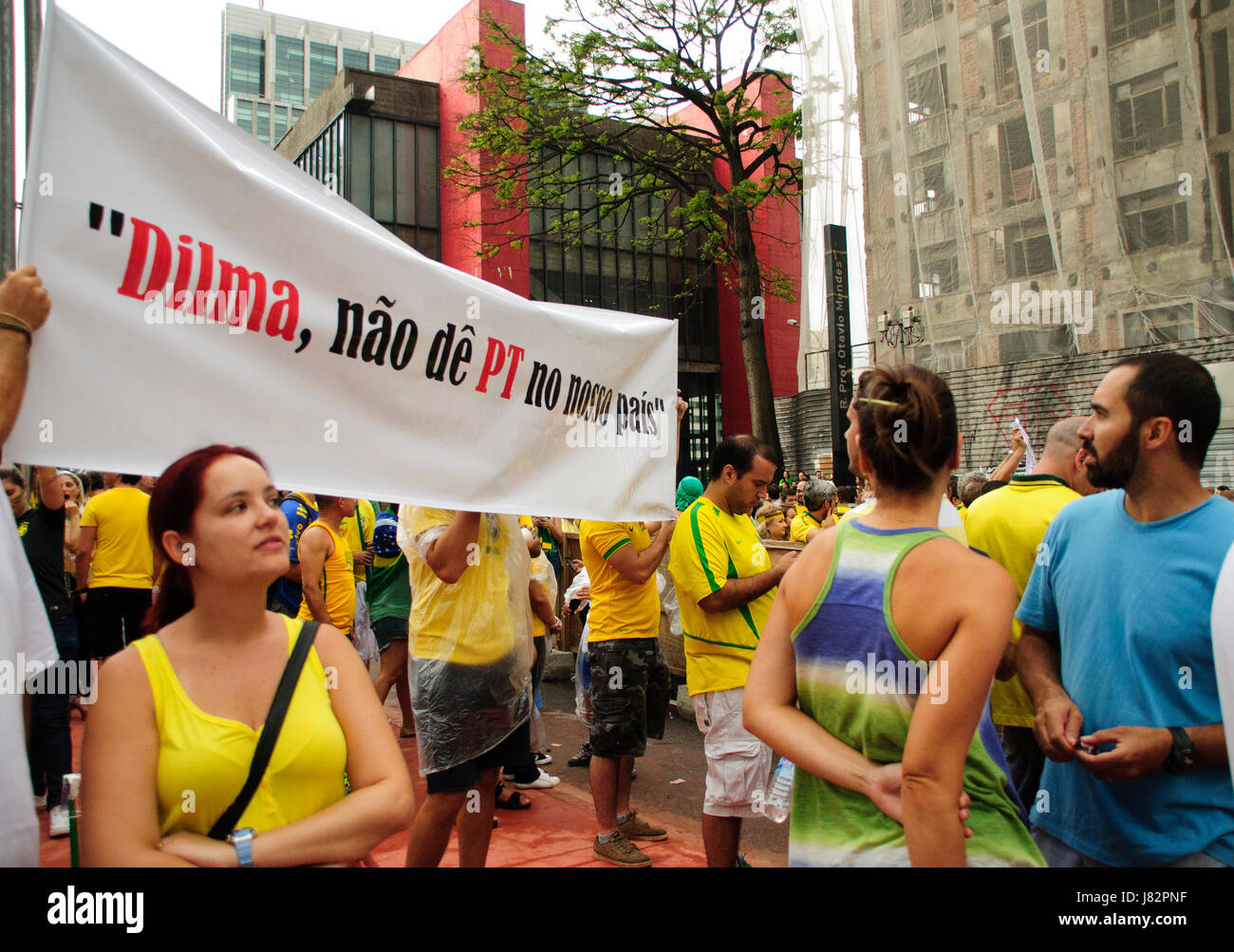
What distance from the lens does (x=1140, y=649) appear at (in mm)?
2135

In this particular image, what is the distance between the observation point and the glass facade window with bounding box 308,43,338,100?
112 m

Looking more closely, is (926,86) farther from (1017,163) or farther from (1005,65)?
(1017,163)

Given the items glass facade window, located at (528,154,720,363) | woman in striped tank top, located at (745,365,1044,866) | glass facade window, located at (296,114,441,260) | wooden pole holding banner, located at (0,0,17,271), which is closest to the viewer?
woman in striped tank top, located at (745,365,1044,866)

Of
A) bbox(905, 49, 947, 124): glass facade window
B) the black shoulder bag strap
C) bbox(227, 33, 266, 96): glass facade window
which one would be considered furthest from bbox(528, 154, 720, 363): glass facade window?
bbox(227, 33, 266, 96): glass facade window

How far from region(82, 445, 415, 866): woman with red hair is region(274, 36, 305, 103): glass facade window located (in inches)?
4965

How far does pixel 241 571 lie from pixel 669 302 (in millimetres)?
33615

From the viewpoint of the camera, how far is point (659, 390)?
12.9ft

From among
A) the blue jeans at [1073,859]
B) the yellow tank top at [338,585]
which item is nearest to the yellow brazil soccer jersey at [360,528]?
the yellow tank top at [338,585]

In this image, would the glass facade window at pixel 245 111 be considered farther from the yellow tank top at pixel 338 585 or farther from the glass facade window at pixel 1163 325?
the yellow tank top at pixel 338 585

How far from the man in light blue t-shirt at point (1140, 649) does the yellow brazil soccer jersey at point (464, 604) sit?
5.96 ft

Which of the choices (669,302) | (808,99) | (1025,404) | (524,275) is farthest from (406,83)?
(1025,404)

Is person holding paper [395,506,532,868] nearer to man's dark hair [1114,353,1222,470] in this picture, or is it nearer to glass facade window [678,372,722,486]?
man's dark hair [1114,353,1222,470]

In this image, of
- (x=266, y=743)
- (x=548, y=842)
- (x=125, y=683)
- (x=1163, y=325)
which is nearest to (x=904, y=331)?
(x=1163, y=325)
